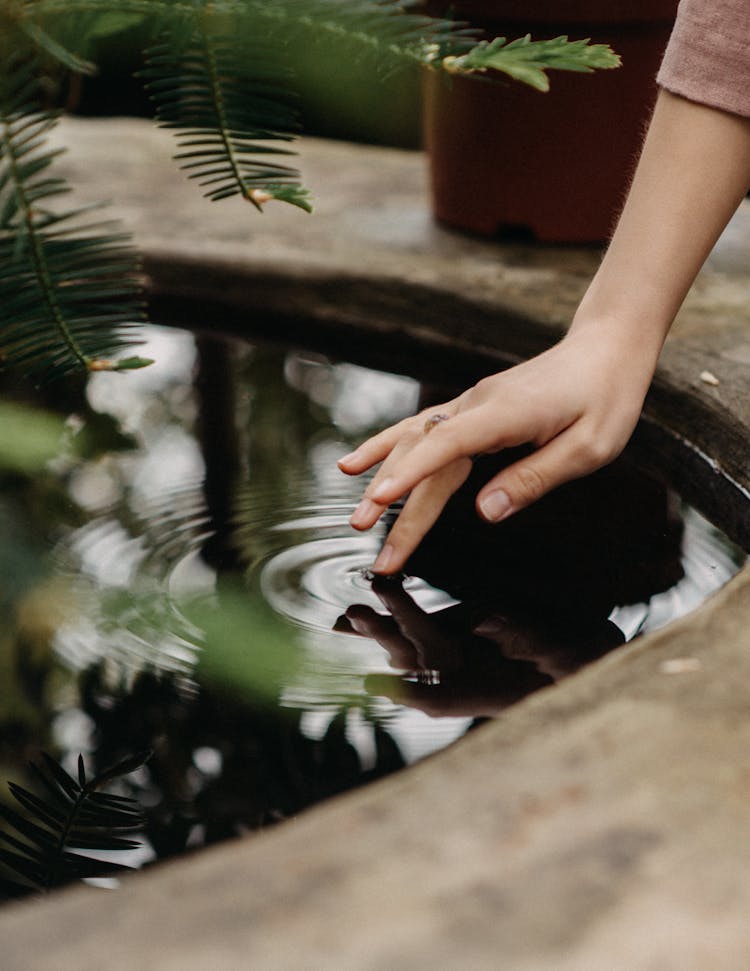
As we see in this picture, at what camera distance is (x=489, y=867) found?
1.48ft

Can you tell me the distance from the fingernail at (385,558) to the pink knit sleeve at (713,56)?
1.39 feet

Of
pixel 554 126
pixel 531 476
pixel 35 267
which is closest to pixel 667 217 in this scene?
pixel 531 476

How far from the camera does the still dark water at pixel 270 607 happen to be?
2.19 feet

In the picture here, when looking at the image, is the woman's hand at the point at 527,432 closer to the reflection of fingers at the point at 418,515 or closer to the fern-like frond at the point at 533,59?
the reflection of fingers at the point at 418,515

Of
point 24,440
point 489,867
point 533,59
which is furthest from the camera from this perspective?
point 533,59

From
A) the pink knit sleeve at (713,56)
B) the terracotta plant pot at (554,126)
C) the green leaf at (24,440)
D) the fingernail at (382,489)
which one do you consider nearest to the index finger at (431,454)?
Answer: the fingernail at (382,489)

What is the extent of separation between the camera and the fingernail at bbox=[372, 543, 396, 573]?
842 mm

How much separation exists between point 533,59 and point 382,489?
1.03ft

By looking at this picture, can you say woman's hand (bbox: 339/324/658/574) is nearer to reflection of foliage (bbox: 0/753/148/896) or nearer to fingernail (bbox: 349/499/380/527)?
fingernail (bbox: 349/499/380/527)

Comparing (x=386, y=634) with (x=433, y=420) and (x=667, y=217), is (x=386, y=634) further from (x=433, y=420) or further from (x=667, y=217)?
(x=667, y=217)

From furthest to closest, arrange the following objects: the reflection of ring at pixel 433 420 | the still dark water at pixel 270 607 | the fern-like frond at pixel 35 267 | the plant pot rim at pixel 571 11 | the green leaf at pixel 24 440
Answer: the plant pot rim at pixel 571 11 → the reflection of ring at pixel 433 420 → the still dark water at pixel 270 607 → the fern-like frond at pixel 35 267 → the green leaf at pixel 24 440

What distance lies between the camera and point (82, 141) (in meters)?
2.21

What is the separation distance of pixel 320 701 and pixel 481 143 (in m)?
1.12

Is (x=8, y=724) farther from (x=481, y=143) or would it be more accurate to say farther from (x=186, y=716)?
(x=481, y=143)
